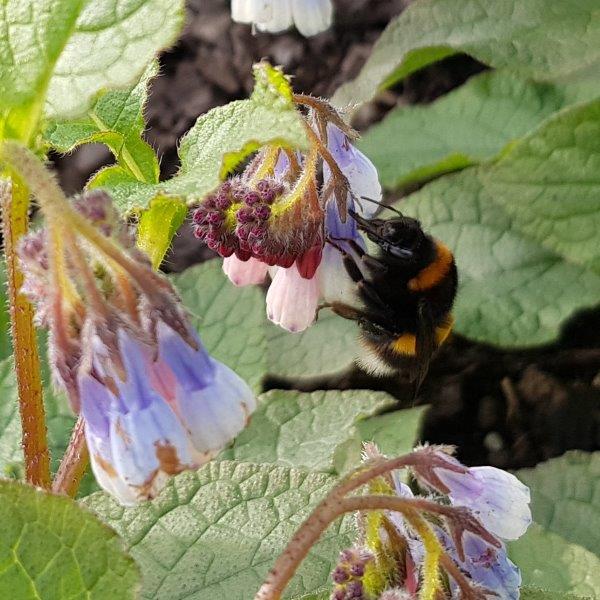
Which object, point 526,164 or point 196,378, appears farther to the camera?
point 526,164

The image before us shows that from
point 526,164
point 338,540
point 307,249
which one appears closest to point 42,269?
point 307,249

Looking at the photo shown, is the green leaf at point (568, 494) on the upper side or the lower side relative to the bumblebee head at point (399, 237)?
lower

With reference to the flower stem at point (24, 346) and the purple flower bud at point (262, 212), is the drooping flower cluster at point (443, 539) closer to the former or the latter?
the purple flower bud at point (262, 212)

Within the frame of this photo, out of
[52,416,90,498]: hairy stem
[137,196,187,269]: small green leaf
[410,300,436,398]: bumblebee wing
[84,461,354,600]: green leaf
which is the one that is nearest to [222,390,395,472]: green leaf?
[410,300,436,398]: bumblebee wing

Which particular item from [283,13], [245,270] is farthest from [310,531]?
[283,13]

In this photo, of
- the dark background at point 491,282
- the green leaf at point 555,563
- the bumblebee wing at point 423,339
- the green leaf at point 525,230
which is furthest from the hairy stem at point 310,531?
the dark background at point 491,282

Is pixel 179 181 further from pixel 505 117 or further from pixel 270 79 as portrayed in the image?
pixel 505 117
